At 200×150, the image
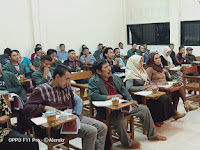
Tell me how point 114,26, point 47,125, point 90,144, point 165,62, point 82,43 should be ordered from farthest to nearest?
point 114,26
point 82,43
point 165,62
point 90,144
point 47,125

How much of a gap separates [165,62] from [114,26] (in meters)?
4.49

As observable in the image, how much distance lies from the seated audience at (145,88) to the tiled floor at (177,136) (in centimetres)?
18

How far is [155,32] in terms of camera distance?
31.6ft

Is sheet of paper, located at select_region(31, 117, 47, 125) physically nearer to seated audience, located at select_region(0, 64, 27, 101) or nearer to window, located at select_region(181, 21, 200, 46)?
seated audience, located at select_region(0, 64, 27, 101)

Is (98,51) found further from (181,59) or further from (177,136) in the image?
(177,136)

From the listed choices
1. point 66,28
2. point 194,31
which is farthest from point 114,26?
point 194,31

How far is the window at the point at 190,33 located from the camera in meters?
8.41

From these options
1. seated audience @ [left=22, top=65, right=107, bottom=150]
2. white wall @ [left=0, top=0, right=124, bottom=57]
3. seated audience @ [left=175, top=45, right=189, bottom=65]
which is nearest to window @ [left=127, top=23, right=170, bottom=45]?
white wall @ [left=0, top=0, right=124, bottom=57]

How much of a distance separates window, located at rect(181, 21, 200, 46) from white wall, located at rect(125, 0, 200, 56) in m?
0.15

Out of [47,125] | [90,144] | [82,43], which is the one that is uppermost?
[82,43]

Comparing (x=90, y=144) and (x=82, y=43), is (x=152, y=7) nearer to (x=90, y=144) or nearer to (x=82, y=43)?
(x=82, y=43)

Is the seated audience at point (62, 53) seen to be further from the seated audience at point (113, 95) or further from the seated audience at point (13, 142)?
the seated audience at point (13, 142)

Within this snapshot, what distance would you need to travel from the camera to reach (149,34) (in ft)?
32.3

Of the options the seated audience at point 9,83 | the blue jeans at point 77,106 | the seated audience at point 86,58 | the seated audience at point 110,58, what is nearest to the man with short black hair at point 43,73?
the seated audience at point 9,83
